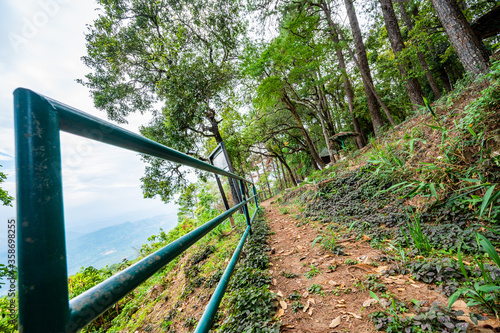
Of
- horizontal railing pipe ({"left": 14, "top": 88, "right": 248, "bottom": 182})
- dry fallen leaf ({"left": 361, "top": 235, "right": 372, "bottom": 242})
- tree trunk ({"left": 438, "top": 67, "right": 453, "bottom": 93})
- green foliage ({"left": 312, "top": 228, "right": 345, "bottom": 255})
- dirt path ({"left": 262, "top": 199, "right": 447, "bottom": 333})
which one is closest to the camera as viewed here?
horizontal railing pipe ({"left": 14, "top": 88, "right": 248, "bottom": 182})

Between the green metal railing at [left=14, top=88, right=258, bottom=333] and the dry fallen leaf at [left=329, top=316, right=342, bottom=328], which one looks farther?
the dry fallen leaf at [left=329, top=316, right=342, bottom=328]

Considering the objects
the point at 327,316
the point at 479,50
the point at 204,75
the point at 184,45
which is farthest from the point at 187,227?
the point at 479,50

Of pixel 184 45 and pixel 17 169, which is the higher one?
pixel 184 45

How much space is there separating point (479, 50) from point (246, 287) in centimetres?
594

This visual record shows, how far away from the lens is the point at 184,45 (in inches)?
300

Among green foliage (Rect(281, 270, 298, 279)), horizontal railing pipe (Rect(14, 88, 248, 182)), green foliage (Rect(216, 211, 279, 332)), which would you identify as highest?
horizontal railing pipe (Rect(14, 88, 248, 182))

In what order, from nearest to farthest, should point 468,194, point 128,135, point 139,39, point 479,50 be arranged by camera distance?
point 128,135, point 468,194, point 479,50, point 139,39

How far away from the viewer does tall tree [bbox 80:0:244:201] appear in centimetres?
661

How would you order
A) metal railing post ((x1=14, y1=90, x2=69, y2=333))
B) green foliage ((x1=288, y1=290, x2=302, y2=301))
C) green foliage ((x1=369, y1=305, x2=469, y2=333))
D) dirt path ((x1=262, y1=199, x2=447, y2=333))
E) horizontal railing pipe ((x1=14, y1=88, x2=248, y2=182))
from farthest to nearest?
green foliage ((x1=288, y1=290, x2=302, y2=301)) → dirt path ((x1=262, y1=199, x2=447, y2=333)) → green foliage ((x1=369, y1=305, x2=469, y2=333)) → horizontal railing pipe ((x1=14, y1=88, x2=248, y2=182)) → metal railing post ((x1=14, y1=90, x2=69, y2=333))

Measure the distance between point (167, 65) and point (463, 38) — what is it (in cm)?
794

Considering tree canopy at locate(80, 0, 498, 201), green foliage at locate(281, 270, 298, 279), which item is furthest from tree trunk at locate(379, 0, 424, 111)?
green foliage at locate(281, 270, 298, 279)

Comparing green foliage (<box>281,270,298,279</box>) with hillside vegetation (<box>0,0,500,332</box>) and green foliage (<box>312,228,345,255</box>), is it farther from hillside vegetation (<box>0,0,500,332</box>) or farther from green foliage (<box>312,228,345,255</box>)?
green foliage (<box>312,228,345,255</box>)

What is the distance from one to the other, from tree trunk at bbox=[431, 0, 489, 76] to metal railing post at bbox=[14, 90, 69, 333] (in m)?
6.05

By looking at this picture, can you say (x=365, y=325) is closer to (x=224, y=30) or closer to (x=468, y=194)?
(x=468, y=194)
